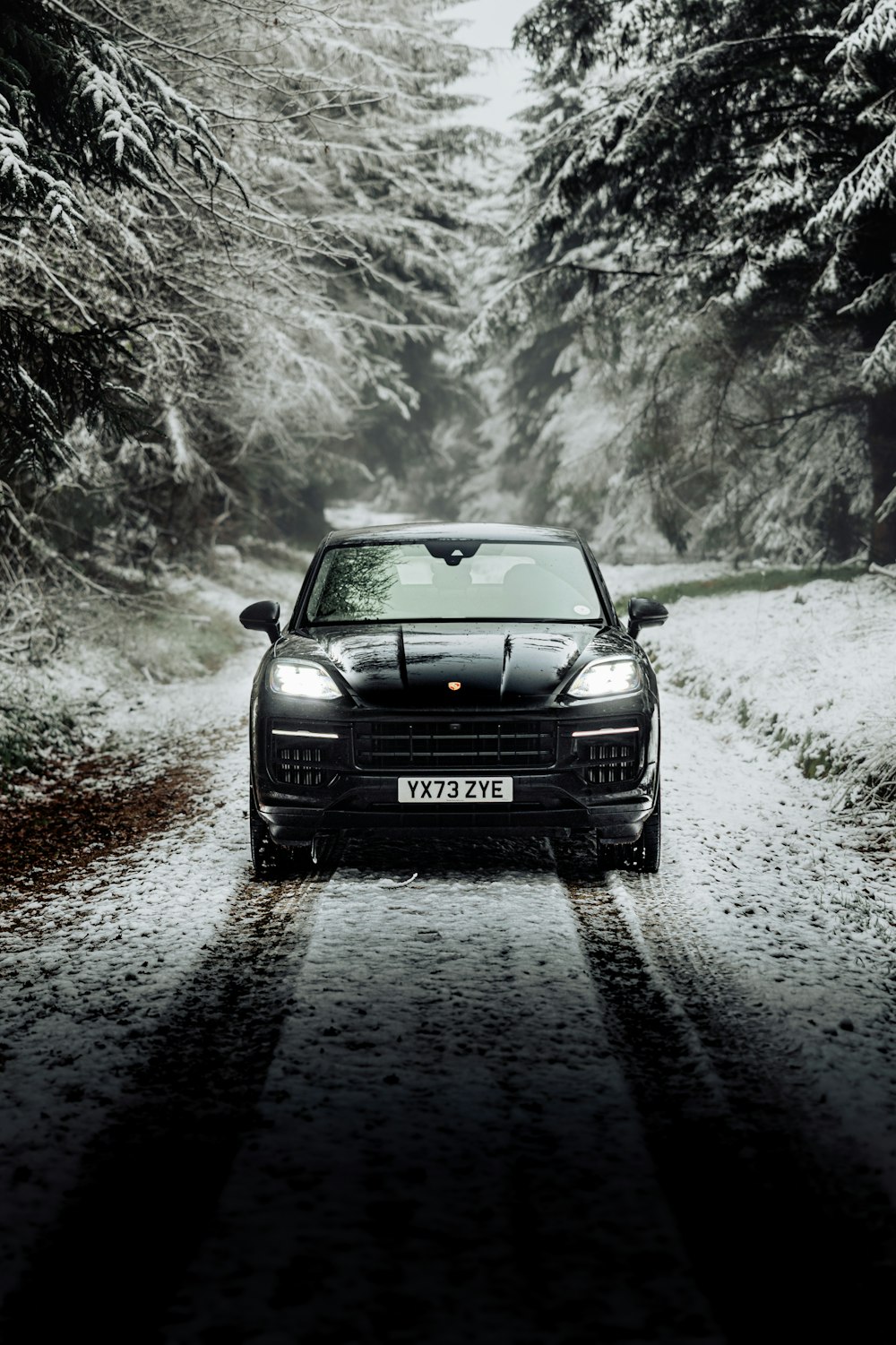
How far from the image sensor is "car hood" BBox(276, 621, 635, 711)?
6.17 metres

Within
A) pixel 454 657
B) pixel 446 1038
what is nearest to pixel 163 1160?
pixel 446 1038

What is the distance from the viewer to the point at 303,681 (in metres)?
6.35

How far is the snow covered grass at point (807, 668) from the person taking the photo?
8844 millimetres

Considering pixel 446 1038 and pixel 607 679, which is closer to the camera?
pixel 446 1038

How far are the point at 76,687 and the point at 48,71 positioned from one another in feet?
→ 21.4

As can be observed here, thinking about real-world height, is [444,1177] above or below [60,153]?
below

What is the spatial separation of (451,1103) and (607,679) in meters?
3.04

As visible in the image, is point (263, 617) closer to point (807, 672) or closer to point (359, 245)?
point (359, 245)

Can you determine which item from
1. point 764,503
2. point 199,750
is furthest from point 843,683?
point 764,503

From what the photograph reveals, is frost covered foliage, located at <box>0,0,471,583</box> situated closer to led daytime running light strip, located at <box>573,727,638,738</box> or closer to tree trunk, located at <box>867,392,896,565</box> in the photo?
led daytime running light strip, located at <box>573,727,638,738</box>

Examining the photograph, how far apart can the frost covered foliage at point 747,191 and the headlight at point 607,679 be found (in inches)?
290

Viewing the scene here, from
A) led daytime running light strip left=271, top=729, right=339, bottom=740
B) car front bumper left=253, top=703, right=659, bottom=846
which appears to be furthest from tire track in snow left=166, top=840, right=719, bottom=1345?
led daytime running light strip left=271, top=729, right=339, bottom=740

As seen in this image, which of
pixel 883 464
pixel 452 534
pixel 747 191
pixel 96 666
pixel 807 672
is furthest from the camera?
pixel 883 464

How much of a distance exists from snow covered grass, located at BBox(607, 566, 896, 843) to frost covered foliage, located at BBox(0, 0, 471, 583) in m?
5.72
